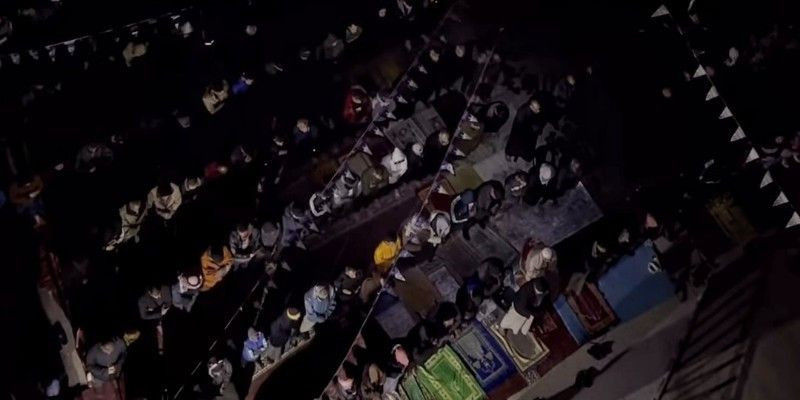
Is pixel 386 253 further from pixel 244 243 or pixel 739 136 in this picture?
pixel 739 136

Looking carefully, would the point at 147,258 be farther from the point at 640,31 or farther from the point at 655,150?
the point at 640,31

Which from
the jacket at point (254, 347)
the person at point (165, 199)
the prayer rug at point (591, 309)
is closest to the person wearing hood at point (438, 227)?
the prayer rug at point (591, 309)

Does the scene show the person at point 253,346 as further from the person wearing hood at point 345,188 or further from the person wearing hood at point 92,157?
the person wearing hood at point 92,157

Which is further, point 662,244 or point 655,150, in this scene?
point 655,150

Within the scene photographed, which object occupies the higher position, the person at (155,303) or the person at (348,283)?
the person at (155,303)

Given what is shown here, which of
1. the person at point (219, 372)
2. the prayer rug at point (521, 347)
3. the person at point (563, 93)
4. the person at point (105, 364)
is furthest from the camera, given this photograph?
the person at point (563, 93)

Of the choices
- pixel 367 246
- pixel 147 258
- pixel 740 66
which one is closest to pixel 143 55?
pixel 147 258
